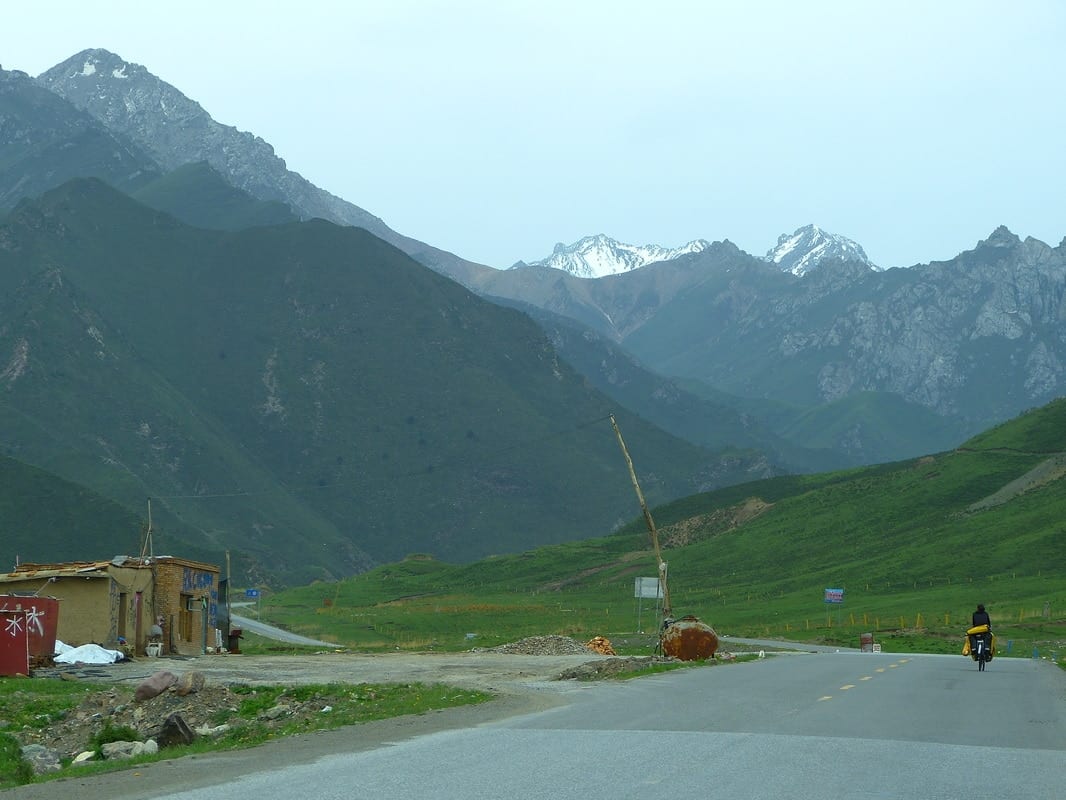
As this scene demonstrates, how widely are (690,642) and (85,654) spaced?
67.0 feet

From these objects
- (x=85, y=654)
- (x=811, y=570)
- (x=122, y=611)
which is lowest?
(x=85, y=654)

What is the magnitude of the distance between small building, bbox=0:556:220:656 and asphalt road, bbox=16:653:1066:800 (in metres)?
27.9

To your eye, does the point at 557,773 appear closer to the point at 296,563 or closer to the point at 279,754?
the point at 279,754

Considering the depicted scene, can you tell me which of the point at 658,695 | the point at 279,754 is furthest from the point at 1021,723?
the point at 279,754

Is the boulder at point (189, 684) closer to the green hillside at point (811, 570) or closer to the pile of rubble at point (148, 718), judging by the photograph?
the pile of rubble at point (148, 718)

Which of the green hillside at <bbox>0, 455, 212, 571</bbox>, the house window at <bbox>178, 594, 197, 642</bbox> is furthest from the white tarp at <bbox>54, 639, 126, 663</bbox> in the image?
the green hillside at <bbox>0, 455, 212, 571</bbox>

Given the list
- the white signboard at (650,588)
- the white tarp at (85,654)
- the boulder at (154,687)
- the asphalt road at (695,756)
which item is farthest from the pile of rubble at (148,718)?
the white signboard at (650,588)

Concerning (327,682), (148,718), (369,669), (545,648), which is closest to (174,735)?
(148,718)

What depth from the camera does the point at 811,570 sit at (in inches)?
5477

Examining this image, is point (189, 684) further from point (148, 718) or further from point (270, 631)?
point (270, 631)

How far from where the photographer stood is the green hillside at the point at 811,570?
323ft

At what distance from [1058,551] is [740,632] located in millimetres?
41098

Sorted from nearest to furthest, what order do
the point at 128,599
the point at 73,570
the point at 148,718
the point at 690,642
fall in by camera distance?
the point at 148,718 → the point at 690,642 → the point at 73,570 → the point at 128,599

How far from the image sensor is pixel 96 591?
51.4 metres
